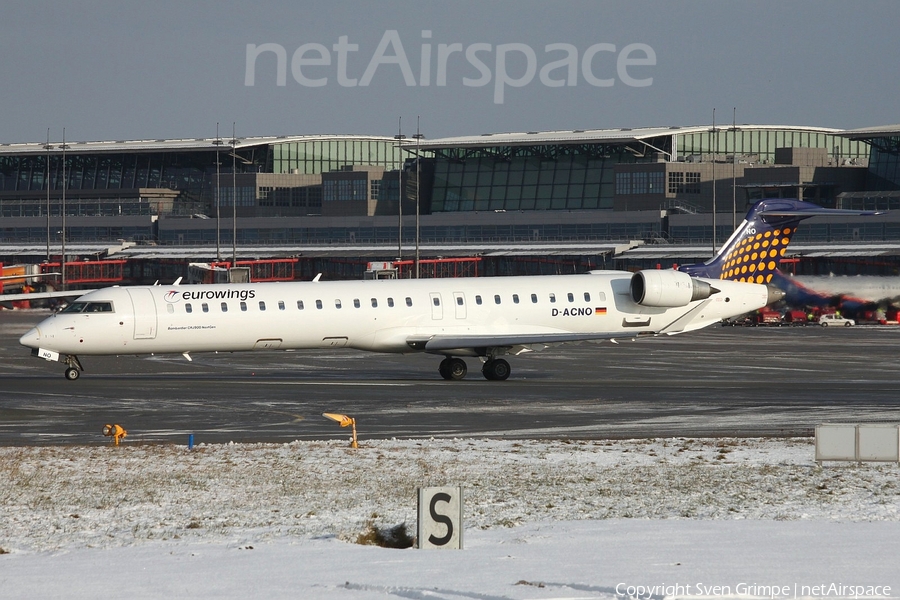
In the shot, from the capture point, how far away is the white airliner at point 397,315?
35.0 meters

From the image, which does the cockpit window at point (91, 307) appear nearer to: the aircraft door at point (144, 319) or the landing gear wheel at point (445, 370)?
the aircraft door at point (144, 319)

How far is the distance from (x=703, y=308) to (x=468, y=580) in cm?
2919

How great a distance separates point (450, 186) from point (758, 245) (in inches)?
3605

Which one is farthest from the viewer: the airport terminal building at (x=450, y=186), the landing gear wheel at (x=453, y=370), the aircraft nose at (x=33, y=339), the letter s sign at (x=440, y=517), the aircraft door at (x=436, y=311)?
the airport terminal building at (x=450, y=186)

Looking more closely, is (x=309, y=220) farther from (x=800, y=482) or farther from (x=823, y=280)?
(x=800, y=482)

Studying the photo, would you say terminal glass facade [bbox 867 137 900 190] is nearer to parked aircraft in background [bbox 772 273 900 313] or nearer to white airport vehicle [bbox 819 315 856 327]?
parked aircraft in background [bbox 772 273 900 313]

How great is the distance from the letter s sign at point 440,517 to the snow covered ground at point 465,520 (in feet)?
0.64

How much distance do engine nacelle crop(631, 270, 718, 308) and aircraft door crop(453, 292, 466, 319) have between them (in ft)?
18.0

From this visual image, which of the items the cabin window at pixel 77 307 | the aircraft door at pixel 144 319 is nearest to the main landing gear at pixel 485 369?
the aircraft door at pixel 144 319

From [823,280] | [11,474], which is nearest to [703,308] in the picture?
[11,474]

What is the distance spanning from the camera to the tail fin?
3994 cm

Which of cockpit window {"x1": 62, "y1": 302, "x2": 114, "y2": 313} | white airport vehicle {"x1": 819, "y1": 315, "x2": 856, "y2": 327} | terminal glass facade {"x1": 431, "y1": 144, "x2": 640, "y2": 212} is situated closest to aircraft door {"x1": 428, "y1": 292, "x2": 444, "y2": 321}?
cockpit window {"x1": 62, "y1": 302, "x2": 114, "y2": 313}

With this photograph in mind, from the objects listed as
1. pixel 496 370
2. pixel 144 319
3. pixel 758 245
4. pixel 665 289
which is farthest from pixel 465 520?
pixel 758 245

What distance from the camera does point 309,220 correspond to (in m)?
120
